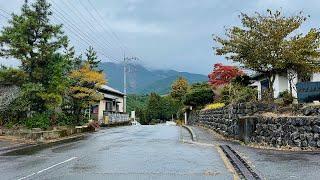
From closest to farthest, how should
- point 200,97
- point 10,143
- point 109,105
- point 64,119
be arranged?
point 10,143 → point 64,119 → point 200,97 → point 109,105

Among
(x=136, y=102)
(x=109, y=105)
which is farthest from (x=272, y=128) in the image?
(x=136, y=102)

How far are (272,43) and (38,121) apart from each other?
16202 millimetres

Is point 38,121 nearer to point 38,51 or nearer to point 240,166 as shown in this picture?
point 38,51

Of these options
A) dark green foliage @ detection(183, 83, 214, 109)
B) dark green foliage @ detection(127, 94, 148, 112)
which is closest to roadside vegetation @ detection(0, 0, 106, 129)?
dark green foliage @ detection(183, 83, 214, 109)

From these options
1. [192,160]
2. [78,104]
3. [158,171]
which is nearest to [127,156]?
[192,160]

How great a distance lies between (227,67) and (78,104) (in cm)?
1389

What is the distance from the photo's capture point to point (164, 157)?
722 inches

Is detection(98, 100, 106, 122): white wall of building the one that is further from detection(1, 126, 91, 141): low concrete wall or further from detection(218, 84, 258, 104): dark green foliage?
detection(218, 84, 258, 104): dark green foliage

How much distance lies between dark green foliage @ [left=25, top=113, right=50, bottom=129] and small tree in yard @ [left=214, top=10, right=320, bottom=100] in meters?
13.6

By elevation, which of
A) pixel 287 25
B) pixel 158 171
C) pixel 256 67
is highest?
pixel 287 25

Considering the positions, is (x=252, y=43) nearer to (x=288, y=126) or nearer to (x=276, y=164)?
(x=288, y=126)

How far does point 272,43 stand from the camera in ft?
89.6

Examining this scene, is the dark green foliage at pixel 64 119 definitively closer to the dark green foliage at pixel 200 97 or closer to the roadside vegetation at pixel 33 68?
the roadside vegetation at pixel 33 68

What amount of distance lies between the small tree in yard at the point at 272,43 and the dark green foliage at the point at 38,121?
1364 cm
